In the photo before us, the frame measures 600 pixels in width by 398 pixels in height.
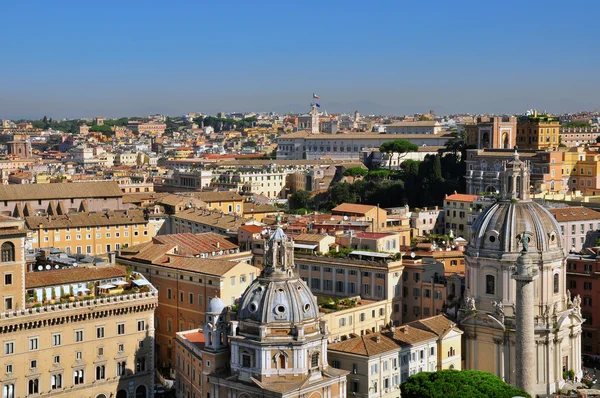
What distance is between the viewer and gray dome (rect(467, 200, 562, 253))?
37.4 m

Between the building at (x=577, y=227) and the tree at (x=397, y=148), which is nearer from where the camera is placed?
the building at (x=577, y=227)

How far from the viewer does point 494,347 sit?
37.2m

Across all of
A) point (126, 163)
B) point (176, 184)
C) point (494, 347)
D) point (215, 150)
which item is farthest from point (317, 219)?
point (215, 150)

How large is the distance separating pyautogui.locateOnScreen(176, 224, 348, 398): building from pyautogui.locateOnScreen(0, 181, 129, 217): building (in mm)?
35181

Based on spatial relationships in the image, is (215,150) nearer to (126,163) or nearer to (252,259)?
(126,163)

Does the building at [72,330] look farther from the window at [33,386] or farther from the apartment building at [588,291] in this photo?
the apartment building at [588,291]

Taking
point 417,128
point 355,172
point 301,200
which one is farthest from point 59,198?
point 417,128

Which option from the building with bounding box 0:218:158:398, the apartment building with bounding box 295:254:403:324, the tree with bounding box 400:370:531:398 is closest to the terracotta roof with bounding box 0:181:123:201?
the apartment building with bounding box 295:254:403:324

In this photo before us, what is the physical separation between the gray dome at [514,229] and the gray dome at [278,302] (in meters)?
10.7

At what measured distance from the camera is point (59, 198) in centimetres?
6488

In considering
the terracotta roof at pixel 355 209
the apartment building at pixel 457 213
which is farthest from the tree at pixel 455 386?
the apartment building at pixel 457 213

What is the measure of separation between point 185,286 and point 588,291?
17.7 m

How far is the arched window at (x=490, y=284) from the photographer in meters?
37.6

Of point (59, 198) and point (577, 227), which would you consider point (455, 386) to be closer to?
point (577, 227)
